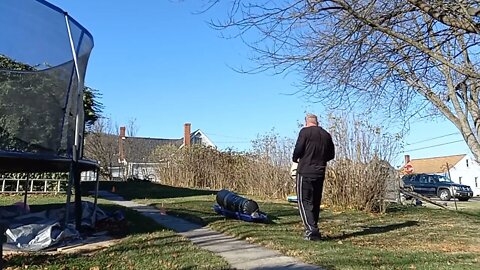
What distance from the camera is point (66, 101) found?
8.64 meters

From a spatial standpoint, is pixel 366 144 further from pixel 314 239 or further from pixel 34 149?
pixel 34 149

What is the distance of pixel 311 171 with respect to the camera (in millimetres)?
7582

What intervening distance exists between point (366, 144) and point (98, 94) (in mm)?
16316

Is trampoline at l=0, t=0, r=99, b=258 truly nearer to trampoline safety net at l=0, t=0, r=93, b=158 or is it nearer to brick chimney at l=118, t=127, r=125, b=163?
trampoline safety net at l=0, t=0, r=93, b=158

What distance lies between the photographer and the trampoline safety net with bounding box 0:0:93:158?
8.23 metres

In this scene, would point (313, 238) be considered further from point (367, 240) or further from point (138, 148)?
point (138, 148)

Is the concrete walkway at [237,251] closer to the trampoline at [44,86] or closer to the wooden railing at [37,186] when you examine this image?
the trampoline at [44,86]

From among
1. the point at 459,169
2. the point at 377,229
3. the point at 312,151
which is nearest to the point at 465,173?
the point at 459,169

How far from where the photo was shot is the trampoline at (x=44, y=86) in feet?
26.7

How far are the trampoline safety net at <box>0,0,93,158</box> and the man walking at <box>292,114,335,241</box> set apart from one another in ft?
12.1

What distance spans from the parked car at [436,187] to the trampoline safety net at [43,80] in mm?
26893

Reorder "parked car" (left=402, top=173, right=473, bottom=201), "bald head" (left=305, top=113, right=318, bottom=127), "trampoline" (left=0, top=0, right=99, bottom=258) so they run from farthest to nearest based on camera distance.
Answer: "parked car" (left=402, top=173, right=473, bottom=201) → "trampoline" (left=0, top=0, right=99, bottom=258) → "bald head" (left=305, top=113, right=318, bottom=127)

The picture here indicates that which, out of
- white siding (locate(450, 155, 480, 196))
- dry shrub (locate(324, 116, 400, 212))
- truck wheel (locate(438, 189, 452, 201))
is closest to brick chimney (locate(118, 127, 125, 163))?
truck wheel (locate(438, 189, 452, 201))

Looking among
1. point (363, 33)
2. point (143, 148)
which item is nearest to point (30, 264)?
point (363, 33)
